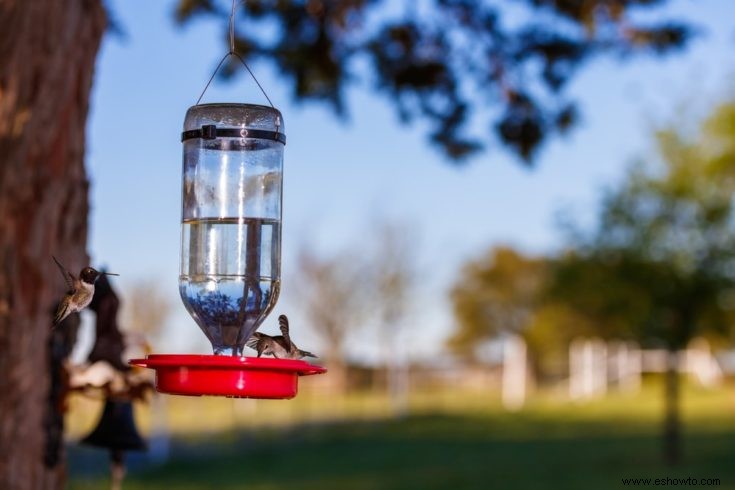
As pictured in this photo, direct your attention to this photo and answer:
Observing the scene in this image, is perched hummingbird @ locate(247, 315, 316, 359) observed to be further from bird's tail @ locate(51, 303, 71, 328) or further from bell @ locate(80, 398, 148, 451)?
bell @ locate(80, 398, 148, 451)

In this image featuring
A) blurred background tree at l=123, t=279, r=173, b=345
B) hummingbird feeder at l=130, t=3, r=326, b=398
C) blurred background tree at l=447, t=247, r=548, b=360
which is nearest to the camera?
hummingbird feeder at l=130, t=3, r=326, b=398

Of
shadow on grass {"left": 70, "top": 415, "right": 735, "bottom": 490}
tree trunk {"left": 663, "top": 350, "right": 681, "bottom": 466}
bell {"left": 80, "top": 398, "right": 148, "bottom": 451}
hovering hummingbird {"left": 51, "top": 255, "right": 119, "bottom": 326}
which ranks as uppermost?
hovering hummingbird {"left": 51, "top": 255, "right": 119, "bottom": 326}

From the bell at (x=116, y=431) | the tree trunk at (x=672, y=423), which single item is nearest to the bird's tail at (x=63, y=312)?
the bell at (x=116, y=431)

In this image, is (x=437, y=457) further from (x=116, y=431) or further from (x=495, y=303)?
(x=495, y=303)

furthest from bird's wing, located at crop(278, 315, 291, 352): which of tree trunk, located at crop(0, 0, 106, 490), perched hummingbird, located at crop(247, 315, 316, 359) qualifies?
tree trunk, located at crop(0, 0, 106, 490)

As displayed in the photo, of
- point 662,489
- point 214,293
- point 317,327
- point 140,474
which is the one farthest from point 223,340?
point 317,327

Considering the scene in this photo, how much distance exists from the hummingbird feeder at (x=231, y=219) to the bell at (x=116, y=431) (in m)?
0.85

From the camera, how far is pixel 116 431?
327cm

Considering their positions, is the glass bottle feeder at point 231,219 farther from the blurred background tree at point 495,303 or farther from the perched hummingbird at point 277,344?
the blurred background tree at point 495,303

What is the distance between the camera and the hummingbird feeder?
251 cm

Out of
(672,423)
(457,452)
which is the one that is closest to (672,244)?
(672,423)

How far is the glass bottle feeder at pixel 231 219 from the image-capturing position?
2508 millimetres

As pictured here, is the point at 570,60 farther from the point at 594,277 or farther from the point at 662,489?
the point at 594,277

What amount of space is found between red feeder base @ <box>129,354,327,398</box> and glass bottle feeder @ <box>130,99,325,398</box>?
0.17 m
